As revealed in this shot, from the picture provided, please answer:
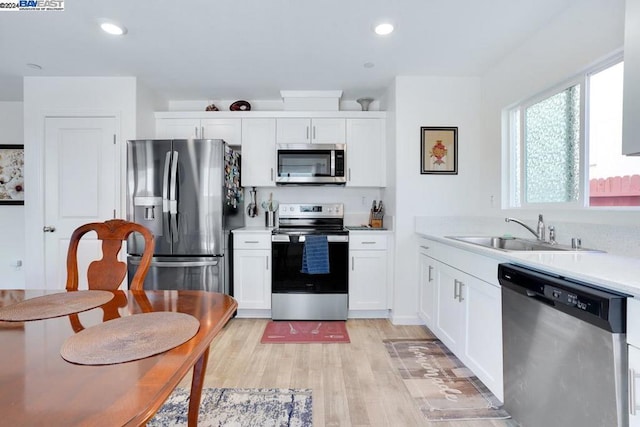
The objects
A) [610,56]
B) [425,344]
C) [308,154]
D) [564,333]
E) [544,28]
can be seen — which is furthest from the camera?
[308,154]

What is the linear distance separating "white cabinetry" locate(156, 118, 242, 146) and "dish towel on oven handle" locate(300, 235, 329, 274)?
1.40 metres

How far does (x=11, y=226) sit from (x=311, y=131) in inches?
153

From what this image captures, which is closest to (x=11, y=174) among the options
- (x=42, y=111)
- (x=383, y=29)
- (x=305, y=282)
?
(x=42, y=111)

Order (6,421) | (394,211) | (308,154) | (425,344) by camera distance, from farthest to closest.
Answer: (308,154) → (394,211) → (425,344) → (6,421)

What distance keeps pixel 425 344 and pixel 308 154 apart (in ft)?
7.03

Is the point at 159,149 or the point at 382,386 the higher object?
the point at 159,149

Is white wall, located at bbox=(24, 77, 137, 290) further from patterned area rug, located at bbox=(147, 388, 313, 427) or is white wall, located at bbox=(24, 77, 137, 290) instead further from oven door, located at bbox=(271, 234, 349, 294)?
patterned area rug, located at bbox=(147, 388, 313, 427)

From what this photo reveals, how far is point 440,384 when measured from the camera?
2.02 metres

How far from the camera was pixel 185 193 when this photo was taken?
→ 9.50 ft

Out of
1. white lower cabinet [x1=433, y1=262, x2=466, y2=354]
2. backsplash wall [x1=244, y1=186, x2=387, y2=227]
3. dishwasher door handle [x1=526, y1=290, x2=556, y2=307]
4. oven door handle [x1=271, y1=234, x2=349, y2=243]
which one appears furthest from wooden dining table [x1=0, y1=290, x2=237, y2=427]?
backsplash wall [x1=244, y1=186, x2=387, y2=227]

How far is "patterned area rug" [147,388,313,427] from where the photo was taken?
1.66 m

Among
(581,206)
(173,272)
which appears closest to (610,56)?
(581,206)

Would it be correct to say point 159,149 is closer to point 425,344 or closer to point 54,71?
point 54,71

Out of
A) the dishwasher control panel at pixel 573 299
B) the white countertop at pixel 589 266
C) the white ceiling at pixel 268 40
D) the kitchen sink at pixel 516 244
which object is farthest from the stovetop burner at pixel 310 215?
the dishwasher control panel at pixel 573 299
